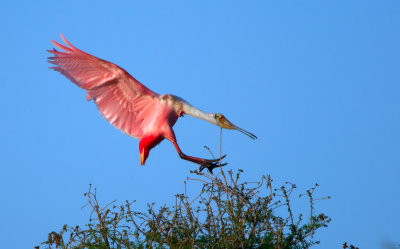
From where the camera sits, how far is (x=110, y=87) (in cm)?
970

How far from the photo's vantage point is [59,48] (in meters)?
9.53

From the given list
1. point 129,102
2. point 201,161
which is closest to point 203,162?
point 201,161

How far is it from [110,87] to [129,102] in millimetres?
335

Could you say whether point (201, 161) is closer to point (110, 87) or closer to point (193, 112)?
point (193, 112)

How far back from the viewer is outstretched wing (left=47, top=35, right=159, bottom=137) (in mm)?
9492

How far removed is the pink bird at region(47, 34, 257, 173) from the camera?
9.29 m

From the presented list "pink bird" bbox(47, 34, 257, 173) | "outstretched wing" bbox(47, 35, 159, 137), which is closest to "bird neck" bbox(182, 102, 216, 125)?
"pink bird" bbox(47, 34, 257, 173)

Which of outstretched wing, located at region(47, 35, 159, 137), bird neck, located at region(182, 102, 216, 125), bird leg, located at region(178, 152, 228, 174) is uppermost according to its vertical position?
outstretched wing, located at region(47, 35, 159, 137)

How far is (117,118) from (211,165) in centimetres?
159

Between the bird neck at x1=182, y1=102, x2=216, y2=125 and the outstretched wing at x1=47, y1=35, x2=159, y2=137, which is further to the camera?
the outstretched wing at x1=47, y1=35, x2=159, y2=137

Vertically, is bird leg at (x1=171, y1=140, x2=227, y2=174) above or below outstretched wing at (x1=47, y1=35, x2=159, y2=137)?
below

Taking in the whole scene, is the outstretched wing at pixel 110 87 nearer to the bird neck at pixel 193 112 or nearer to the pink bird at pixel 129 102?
the pink bird at pixel 129 102

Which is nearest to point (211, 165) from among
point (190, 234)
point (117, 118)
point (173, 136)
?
point (173, 136)

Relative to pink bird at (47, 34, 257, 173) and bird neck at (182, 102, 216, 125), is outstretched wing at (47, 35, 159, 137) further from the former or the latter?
bird neck at (182, 102, 216, 125)
